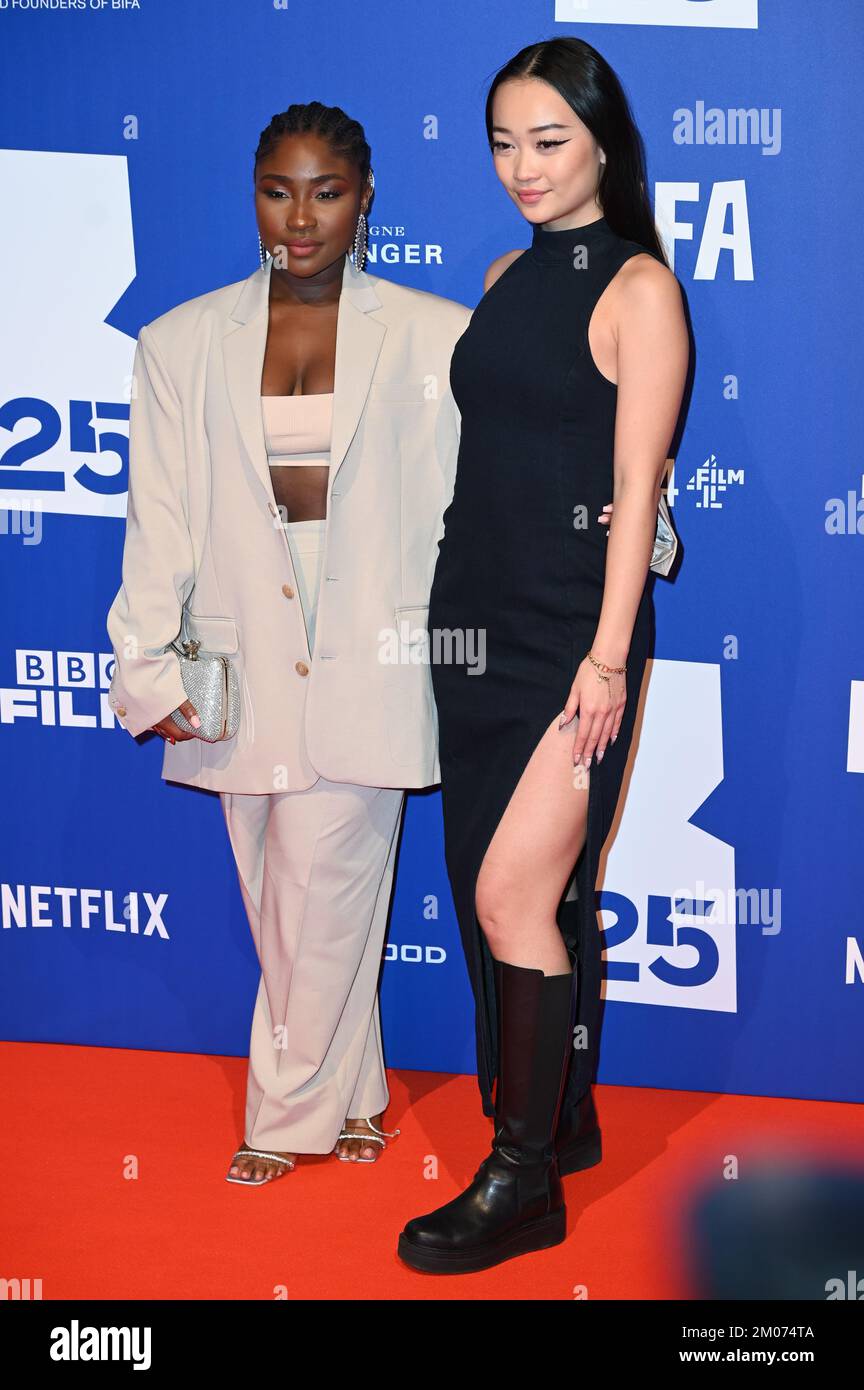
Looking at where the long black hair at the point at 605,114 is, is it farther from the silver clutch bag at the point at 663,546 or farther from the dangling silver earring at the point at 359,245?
the silver clutch bag at the point at 663,546

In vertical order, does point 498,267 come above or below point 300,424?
above

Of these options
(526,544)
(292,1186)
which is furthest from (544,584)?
(292,1186)

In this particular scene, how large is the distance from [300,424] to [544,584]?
22.9 inches

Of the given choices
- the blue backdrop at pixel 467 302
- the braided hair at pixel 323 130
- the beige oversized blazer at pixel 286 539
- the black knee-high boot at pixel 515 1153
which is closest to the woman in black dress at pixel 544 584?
the black knee-high boot at pixel 515 1153

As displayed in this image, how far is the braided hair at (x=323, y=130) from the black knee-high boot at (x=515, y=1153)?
1528 mm

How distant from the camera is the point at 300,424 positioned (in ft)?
9.53

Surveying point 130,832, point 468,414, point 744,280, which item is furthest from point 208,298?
point 130,832

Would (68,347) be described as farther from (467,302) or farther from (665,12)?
(665,12)

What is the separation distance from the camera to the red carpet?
2787 mm

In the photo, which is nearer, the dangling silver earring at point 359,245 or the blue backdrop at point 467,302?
the dangling silver earring at point 359,245

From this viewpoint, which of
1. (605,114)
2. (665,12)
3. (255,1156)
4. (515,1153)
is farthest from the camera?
(255,1156)

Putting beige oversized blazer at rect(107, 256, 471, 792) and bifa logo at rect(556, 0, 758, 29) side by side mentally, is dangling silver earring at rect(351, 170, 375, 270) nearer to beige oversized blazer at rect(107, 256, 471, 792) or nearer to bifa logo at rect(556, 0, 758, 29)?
beige oversized blazer at rect(107, 256, 471, 792)

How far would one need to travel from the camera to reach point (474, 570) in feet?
9.12

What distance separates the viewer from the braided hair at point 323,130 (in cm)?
287
